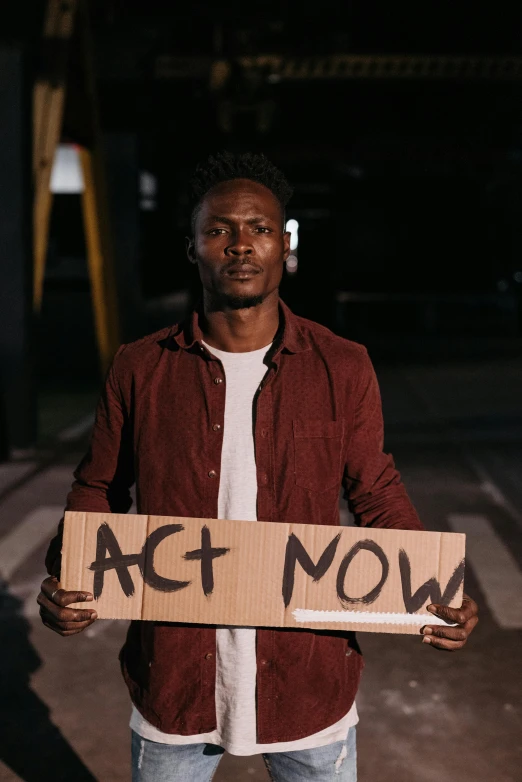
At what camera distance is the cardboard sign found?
7.07 ft

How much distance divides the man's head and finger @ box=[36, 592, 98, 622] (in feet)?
2.49

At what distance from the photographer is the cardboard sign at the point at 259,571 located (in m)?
2.15

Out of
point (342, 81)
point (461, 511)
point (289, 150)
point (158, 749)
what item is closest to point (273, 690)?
point (158, 749)

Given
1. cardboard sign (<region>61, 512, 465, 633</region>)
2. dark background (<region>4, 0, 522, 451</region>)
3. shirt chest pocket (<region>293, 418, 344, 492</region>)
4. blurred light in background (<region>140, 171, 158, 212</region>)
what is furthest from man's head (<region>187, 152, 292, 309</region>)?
blurred light in background (<region>140, 171, 158, 212</region>)

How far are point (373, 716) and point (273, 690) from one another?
2456mm

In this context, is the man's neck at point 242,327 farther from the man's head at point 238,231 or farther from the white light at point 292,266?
the white light at point 292,266

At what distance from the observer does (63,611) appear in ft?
7.02

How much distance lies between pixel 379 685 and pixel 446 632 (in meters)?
2.79

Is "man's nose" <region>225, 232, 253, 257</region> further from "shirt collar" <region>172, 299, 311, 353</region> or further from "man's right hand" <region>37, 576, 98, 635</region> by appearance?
"man's right hand" <region>37, 576, 98, 635</region>

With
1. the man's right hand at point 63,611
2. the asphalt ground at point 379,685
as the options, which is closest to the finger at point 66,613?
the man's right hand at point 63,611

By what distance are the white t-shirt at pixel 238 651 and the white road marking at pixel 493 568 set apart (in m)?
3.70

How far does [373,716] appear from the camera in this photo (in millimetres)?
4426

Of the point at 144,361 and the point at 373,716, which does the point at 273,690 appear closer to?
the point at 144,361

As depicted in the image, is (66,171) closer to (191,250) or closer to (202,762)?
(191,250)
